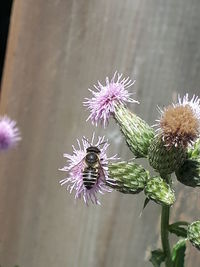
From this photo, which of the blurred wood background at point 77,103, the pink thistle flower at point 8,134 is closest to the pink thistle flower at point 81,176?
the blurred wood background at point 77,103

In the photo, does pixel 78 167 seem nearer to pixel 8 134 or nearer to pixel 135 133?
pixel 135 133

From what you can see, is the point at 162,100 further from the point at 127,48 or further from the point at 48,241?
the point at 48,241

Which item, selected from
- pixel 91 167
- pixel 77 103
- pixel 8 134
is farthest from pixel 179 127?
pixel 8 134

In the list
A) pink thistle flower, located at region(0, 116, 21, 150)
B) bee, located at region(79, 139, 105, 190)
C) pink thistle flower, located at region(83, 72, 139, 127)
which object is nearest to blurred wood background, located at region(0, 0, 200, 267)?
pink thistle flower, located at region(0, 116, 21, 150)

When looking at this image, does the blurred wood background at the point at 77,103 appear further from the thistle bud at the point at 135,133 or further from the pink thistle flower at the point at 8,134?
the thistle bud at the point at 135,133

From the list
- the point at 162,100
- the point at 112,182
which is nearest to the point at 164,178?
the point at 112,182

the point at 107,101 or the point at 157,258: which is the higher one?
the point at 107,101
